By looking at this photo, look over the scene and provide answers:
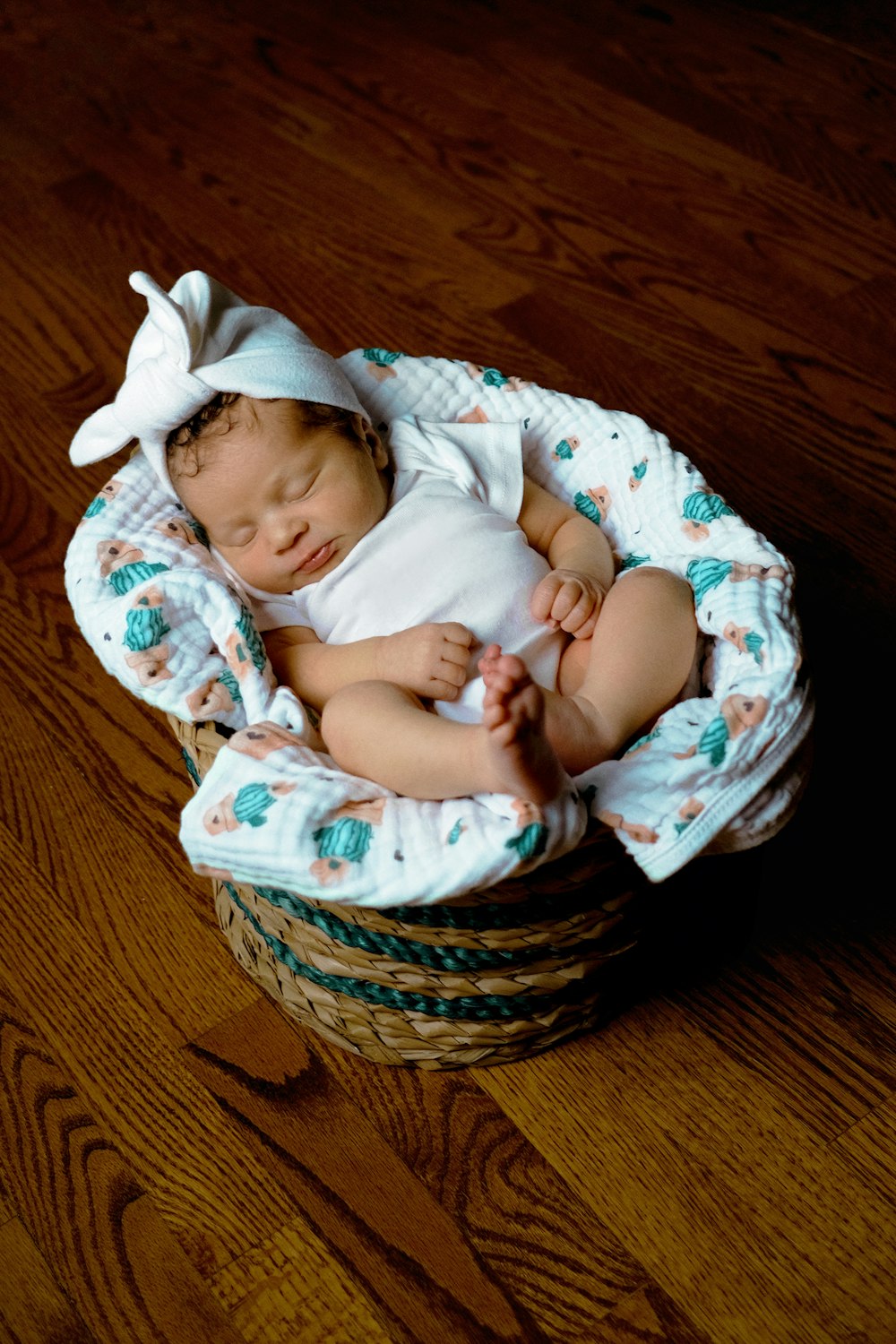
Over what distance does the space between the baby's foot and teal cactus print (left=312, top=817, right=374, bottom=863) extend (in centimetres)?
9

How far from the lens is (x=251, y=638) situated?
977 mm

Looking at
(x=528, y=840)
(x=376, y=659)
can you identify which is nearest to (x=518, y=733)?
(x=528, y=840)

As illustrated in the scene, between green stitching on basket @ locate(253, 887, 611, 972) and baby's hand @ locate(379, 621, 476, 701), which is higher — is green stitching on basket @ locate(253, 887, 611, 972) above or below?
below

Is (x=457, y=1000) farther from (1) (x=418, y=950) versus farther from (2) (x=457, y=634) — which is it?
(2) (x=457, y=634)

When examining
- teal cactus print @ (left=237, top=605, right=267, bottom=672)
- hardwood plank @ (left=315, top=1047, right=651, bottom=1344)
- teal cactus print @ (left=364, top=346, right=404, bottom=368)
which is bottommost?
hardwood plank @ (left=315, top=1047, right=651, bottom=1344)

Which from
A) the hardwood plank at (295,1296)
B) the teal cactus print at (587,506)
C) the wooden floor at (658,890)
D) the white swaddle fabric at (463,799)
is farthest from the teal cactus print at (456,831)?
the teal cactus print at (587,506)

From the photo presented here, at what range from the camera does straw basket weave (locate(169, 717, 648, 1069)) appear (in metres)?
0.82

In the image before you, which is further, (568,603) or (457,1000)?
(568,603)

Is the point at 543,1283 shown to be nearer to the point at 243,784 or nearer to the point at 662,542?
the point at 243,784

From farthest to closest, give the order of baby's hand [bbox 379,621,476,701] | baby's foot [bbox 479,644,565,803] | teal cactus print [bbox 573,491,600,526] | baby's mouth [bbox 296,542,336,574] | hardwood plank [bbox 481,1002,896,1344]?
1. teal cactus print [bbox 573,491,600,526]
2. baby's mouth [bbox 296,542,336,574]
3. baby's hand [bbox 379,621,476,701]
4. hardwood plank [bbox 481,1002,896,1344]
5. baby's foot [bbox 479,644,565,803]

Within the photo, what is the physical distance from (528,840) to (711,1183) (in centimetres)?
33

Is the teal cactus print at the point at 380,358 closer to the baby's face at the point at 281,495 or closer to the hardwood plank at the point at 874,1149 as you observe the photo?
the baby's face at the point at 281,495

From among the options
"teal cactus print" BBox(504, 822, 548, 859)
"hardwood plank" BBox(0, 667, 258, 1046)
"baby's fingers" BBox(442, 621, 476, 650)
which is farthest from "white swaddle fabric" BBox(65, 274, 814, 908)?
"hardwood plank" BBox(0, 667, 258, 1046)

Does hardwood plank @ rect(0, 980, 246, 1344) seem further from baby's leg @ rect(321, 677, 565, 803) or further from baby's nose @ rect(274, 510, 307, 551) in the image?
baby's nose @ rect(274, 510, 307, 551)
